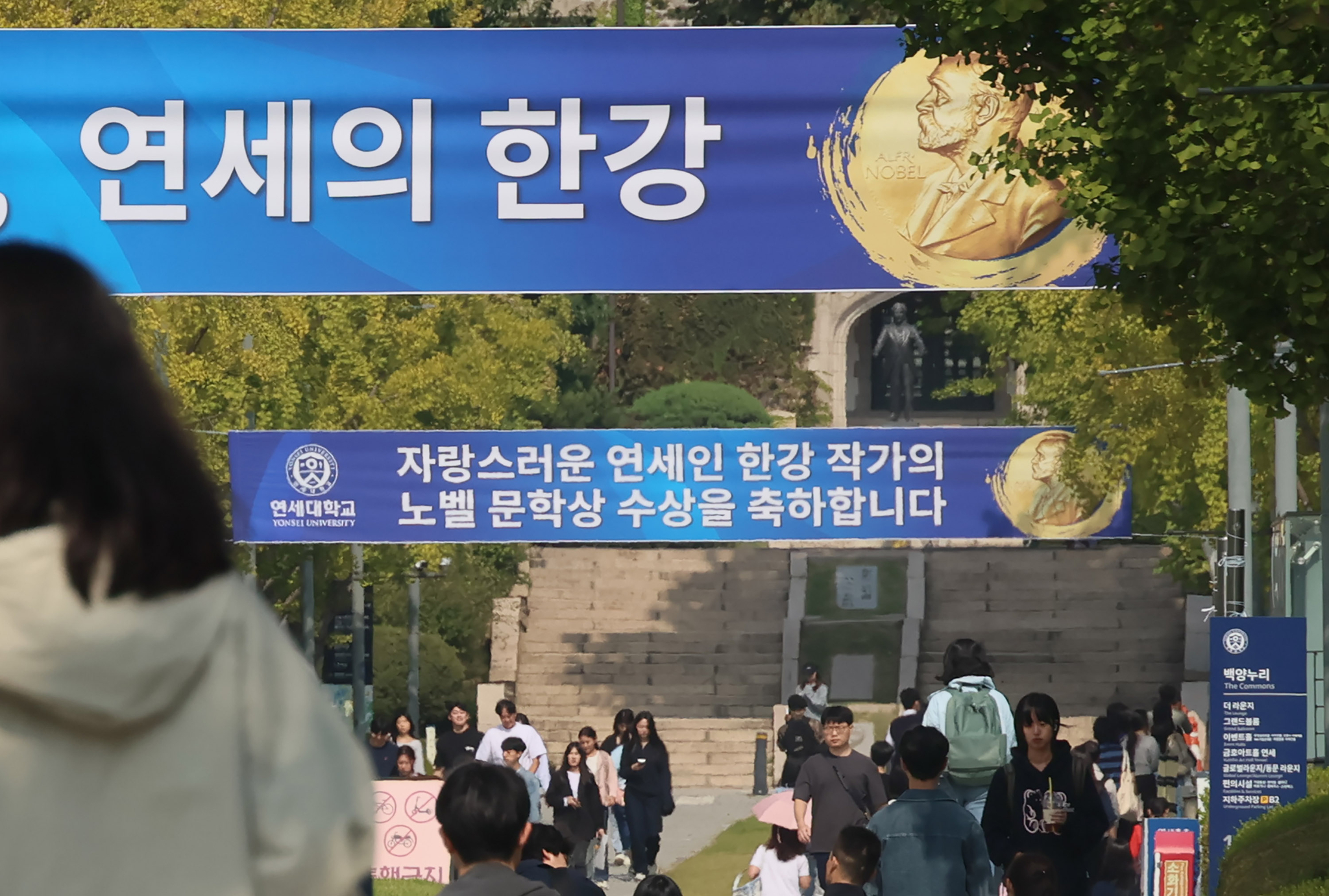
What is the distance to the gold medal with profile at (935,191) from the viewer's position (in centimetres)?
1232

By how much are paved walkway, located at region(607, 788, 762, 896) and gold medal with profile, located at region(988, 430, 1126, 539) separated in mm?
4828

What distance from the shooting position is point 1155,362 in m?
27.0

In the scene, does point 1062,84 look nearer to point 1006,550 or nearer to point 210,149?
point 210,149

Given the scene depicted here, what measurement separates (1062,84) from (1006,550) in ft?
131

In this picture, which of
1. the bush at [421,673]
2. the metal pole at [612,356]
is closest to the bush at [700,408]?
the metal pole at [612,356]

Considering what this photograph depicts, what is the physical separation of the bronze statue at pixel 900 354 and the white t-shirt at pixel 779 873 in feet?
128

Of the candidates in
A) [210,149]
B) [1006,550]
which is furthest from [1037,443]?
[1006,550]

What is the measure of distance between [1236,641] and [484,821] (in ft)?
31.1

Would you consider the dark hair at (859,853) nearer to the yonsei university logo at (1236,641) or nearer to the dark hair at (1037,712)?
the dark hair at (1037,712)

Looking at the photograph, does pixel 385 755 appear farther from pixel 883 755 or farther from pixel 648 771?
pixel 883 755

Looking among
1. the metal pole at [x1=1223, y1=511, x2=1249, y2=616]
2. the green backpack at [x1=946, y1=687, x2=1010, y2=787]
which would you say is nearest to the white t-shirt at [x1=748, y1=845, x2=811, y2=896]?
the green backpack at [x1=946, y1=687, x2=1010, y2=787]

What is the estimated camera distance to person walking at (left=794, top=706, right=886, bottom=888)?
12.2 meters

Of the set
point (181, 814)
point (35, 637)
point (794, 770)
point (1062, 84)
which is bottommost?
point (794, 770)

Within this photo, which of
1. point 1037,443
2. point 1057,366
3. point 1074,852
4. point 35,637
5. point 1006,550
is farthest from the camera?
point 1006,550
